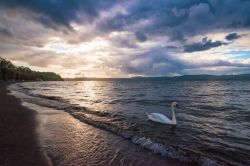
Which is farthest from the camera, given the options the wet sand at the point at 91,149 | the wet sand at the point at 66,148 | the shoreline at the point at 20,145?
the wet sand at the point at 91,149

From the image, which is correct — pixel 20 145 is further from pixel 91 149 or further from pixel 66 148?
pixel 91 149

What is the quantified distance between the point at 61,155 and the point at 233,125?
11.1m

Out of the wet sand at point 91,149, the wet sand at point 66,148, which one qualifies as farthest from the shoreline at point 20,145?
the wet sand at point 91,149

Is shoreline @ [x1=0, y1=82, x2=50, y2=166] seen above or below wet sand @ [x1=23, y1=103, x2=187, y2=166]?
above

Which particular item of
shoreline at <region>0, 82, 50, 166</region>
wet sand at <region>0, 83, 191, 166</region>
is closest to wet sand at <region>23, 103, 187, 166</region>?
wet sand at <region>0, 83, 191, 166</region>

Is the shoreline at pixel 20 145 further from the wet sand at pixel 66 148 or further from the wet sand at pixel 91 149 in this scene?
the wet sand at pixel 91 149

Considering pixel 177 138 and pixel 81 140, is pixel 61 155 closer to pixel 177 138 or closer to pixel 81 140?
pixel 81 140

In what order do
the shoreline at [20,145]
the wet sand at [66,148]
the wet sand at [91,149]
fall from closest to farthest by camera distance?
the shoreline at [20,145] < the wet sand at [66,148] < the wet sand at [91,149]

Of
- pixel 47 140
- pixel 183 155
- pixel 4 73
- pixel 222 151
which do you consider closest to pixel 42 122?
pixel 47 140

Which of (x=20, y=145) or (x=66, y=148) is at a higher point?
(x=20, y=145)

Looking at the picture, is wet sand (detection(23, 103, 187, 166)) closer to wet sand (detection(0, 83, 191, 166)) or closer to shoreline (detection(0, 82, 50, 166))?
wet sand (detection(0, 83, 191, 166))

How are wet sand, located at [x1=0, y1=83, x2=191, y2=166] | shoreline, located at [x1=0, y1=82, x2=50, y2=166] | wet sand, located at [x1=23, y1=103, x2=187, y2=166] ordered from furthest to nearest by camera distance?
wet sand, located at [x1=23, y1=103, x2=187, y2=166] < wet sand, located at [x1=0, y1=83, x2=191, y2=166] < shoreline, located at [x1=0, y1=82, x2=50, y2=166]

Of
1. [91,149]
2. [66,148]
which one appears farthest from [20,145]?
[91,149]

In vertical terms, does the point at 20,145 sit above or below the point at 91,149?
above
